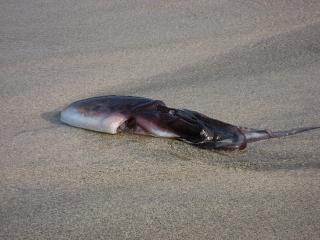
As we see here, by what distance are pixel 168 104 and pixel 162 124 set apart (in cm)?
61

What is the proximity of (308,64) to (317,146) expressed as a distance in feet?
4.68

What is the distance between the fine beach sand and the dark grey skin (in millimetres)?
51

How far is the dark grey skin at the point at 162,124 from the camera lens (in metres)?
3.03

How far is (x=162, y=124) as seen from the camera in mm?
3086

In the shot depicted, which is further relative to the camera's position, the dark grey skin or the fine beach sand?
the dark grey skin

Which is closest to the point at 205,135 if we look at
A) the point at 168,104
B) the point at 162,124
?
the point at 162,124

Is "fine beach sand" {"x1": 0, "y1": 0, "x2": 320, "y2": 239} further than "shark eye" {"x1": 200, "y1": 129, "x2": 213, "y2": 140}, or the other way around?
"shark eye" {"x1": 200, "y1": 129, "x2": 213, "y2": 140}

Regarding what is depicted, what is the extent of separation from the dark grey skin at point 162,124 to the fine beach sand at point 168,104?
0.17 ft

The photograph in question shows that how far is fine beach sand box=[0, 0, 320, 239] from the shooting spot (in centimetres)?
235

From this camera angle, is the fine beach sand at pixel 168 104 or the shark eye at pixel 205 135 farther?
the shark eye at pixel 205 135

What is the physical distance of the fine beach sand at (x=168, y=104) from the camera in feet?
7.71

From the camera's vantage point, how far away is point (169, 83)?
13.2 ft

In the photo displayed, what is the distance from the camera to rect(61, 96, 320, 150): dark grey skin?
3025mm

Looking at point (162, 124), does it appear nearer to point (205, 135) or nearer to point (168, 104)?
point (205, 135)
